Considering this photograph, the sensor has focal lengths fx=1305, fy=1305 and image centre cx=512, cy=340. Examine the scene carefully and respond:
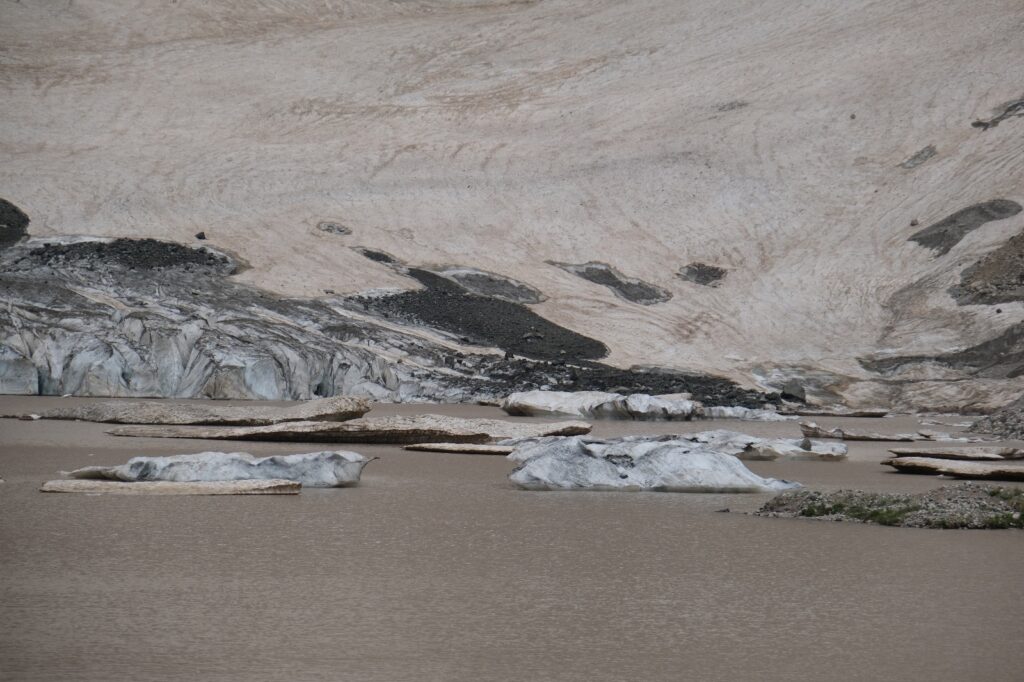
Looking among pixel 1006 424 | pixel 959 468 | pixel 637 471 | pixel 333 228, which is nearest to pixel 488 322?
pixel 333 228

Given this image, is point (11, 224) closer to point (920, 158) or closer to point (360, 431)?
point (360, 431)

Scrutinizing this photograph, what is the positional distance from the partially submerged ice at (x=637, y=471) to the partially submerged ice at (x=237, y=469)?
1521mm

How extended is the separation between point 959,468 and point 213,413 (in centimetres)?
942

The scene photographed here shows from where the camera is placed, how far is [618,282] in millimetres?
41312

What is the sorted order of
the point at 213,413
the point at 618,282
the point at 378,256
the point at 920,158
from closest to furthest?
the point at 213,413 → the point at 378,256 → the point at 618,282 → the point at 920,158

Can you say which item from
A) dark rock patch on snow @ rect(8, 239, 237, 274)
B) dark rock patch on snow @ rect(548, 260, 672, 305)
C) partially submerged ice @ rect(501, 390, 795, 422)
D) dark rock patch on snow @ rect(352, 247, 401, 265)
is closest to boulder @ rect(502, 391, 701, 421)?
partially submerged ice @ rect(501, 390, 795, 422)

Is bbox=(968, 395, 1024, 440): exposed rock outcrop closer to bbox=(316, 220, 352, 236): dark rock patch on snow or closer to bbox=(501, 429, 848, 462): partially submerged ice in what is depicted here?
bbox=(501, 429, 848, 462): partially submerged ice

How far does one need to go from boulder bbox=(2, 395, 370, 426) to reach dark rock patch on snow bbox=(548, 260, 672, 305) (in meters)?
23.7

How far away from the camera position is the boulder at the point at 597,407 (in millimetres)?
23547

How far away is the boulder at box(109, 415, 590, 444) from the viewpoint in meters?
14.7

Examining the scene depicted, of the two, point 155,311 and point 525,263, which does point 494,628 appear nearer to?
point 155,311

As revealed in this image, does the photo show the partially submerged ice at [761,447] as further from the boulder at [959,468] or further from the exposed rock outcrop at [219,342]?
the exposed rock outcrop at [219,342]

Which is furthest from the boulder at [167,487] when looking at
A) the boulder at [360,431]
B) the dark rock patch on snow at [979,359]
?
the dark rock patch on snow at [979,359]

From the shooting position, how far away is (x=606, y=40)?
198 feet
